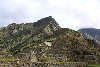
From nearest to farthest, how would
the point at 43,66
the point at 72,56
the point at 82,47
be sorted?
the point at 43,66, the point at 72,56, the point at 82,47

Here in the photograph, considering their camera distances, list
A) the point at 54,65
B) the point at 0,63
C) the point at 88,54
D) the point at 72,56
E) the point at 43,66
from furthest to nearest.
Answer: the point at 88,54, the point at 72,56, the point at 54,65, the point at 43,66, the point at 0,63

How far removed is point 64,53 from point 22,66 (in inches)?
3350

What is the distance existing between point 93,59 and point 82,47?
96.8ft

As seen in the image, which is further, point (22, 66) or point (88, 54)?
point (88, 54)

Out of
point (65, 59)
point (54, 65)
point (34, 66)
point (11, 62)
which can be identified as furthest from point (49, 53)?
point (11, 62)

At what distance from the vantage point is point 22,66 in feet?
290

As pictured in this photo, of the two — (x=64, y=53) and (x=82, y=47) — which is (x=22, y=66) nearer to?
(x=64, y=53)

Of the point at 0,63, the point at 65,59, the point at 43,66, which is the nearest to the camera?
the point at 0,63

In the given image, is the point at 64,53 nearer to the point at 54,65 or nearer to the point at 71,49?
the point at 71,49

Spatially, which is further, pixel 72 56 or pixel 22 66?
pixel 72 56

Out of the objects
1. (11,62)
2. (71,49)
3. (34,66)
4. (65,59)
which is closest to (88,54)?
(71,49)

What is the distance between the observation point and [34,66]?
96.8 m

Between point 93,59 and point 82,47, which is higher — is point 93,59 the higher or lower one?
the lower one

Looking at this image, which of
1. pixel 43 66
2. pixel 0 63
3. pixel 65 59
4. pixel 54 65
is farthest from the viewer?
pixel 65 59
